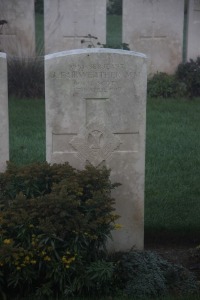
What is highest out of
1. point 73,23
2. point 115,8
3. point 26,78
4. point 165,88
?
point 115,8

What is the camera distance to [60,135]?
5809mm

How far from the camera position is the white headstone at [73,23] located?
13047mm

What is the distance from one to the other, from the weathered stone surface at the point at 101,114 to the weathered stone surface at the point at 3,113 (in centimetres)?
33

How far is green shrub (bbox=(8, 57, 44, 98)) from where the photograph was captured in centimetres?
1208

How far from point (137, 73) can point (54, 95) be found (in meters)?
0.68

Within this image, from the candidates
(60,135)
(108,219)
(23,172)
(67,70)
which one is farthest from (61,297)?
(67,70)

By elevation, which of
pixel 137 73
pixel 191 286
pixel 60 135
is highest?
pixel 137 73

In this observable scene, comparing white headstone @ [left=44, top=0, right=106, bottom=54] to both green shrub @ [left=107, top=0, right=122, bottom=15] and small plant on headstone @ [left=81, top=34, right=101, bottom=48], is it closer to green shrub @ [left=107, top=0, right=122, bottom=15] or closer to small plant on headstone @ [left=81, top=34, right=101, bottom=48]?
small plant on headstone @ [left=81, top=34, right=101, bottom=48]

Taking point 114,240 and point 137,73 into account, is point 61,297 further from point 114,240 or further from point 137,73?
point 137,73

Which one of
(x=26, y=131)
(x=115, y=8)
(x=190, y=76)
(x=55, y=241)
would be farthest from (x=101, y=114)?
(x=115, y=8)

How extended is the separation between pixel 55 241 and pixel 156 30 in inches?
348

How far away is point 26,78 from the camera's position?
12.1 metres

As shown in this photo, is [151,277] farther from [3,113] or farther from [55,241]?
[3,113]

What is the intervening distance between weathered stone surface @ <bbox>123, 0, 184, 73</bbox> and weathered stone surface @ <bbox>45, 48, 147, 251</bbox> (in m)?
7.37
